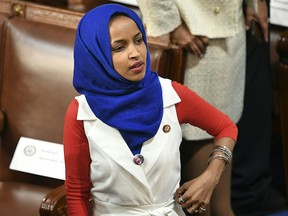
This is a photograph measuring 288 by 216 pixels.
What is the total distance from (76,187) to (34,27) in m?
0.77

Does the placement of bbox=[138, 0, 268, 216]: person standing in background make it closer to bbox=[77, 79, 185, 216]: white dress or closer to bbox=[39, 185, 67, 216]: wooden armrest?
bbox=[77, 79, 185, 216]: white dress

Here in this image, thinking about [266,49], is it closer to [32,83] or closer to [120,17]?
[32,83]

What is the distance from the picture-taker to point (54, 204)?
1.45m

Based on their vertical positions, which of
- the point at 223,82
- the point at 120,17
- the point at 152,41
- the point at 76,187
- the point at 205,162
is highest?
the point at 120,17

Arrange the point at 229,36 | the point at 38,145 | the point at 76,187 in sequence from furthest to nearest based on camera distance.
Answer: the point at 38,145
the point at 229,36
the point at 76,187

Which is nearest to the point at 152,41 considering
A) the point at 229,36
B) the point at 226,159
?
the point at 229,36

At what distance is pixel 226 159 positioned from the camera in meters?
1.39

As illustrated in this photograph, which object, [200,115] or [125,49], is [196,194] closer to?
[200,115]

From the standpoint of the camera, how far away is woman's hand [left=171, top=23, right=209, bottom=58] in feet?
5.68

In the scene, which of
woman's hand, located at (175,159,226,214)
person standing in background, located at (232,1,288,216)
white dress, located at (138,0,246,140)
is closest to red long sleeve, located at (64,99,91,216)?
woman's hand, located at (175,159,226,214)

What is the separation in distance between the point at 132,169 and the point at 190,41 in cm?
58

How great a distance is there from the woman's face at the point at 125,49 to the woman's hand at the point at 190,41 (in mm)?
454

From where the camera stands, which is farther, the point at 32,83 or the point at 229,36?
the point at 32,83

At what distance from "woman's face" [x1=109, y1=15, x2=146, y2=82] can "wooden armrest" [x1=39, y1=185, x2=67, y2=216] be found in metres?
0.41
